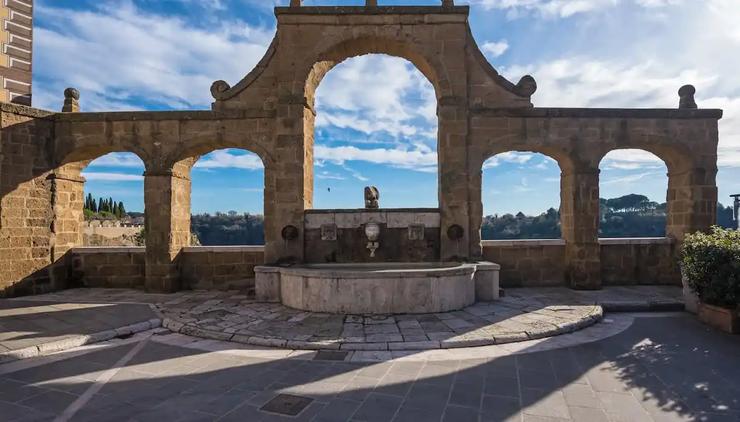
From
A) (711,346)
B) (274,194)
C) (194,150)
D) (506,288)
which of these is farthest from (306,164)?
(711,346)

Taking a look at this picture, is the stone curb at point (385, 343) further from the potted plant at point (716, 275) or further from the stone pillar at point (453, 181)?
the stone pillar at point (453, 181)

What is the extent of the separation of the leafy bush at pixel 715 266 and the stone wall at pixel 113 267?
38.2 ft

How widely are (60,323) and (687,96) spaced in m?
14.0

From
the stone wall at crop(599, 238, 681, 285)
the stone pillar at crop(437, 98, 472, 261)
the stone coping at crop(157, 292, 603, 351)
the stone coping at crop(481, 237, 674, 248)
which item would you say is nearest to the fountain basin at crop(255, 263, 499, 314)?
the stone coping at crop(157, 292, 603, 351)

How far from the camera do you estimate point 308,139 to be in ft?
29.0

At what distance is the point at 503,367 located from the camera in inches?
161

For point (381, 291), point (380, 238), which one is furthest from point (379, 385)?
point (380, 238)

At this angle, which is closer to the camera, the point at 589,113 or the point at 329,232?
the point at 329,232

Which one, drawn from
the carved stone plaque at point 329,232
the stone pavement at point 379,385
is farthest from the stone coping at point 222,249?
the stone pavement at point 379,385

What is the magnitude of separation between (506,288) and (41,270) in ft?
36.4

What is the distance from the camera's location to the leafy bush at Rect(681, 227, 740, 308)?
540 centimetres

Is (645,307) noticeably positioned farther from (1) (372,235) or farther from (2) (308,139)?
(2) (308,139)

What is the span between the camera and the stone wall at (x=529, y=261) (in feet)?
28.9

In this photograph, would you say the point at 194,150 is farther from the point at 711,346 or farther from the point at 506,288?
the point at 711,346
